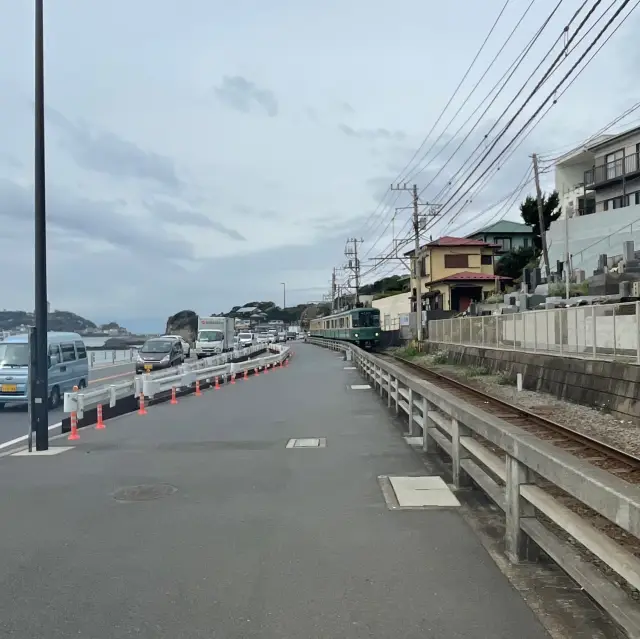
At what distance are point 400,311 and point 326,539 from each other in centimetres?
7848

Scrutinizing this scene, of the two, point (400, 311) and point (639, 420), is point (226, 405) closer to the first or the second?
point (639, 420)

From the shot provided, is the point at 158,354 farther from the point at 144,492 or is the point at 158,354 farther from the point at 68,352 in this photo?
the point at 144,492

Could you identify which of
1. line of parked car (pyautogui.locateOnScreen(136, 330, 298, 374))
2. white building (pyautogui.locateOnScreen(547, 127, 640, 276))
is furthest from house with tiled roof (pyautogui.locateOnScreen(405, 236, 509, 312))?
line of parked car (pyautogui.locateOnScreen(136, 330, 298, 374))

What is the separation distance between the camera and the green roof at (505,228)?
247ft

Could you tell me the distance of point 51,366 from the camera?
57.6ft

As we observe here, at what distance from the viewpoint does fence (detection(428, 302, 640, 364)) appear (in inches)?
603

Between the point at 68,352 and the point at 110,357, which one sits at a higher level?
the point at 68,352

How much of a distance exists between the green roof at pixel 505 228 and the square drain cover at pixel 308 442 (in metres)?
67.7

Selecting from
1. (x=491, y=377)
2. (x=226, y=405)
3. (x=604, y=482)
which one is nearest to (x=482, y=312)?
(x=491, y=377)

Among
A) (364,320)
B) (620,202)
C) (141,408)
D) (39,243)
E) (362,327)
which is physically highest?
(620,202)

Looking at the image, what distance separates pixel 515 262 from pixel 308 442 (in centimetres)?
6057

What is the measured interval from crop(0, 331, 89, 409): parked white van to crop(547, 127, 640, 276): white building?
107 ft

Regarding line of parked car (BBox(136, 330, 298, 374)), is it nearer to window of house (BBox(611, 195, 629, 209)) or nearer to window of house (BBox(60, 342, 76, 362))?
window of house (BBox(60, 342, 76, 362))

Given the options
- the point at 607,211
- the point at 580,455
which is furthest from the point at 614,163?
the point at 580,455
